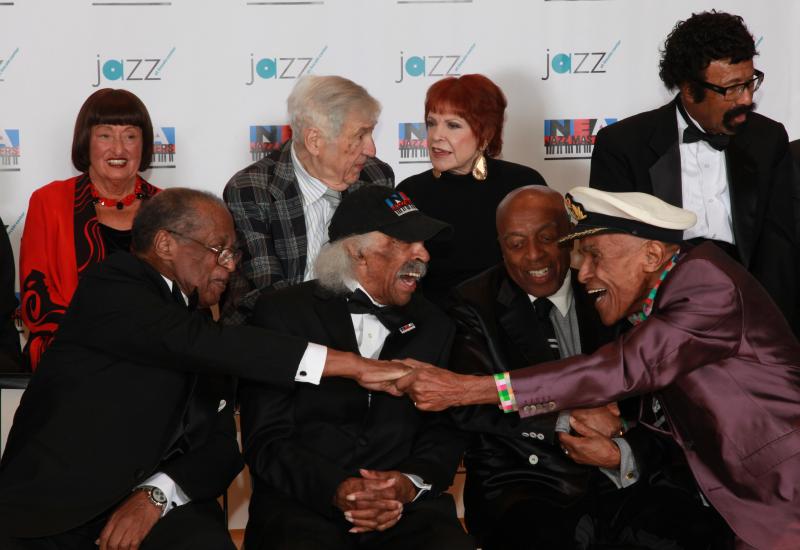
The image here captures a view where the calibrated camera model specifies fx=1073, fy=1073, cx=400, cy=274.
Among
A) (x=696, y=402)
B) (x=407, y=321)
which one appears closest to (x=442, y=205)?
(x=407, y=321)

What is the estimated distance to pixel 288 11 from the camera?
20.3 feet

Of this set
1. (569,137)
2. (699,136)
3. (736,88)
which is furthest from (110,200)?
(736,88)

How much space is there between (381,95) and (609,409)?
2.93 meters

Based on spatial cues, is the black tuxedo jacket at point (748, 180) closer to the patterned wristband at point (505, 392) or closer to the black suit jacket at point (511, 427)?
the black suit jacket at point (511, 427)

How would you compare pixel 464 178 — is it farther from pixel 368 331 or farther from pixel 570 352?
pixel 368 331

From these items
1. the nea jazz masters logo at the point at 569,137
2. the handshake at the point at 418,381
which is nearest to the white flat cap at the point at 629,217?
the handshake at the point at 418,381

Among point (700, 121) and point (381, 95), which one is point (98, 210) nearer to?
point (381, 95)

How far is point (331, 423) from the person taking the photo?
3896mm

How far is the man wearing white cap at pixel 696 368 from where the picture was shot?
3357 mm

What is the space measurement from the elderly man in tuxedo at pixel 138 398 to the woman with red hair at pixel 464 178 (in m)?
1.31

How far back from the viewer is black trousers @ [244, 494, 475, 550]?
3.53 metres

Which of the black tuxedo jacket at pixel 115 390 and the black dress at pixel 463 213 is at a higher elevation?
the black dress at pixel 463 213

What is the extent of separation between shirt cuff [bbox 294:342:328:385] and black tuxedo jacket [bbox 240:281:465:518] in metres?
0.19

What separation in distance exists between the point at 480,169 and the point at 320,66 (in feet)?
4.95
